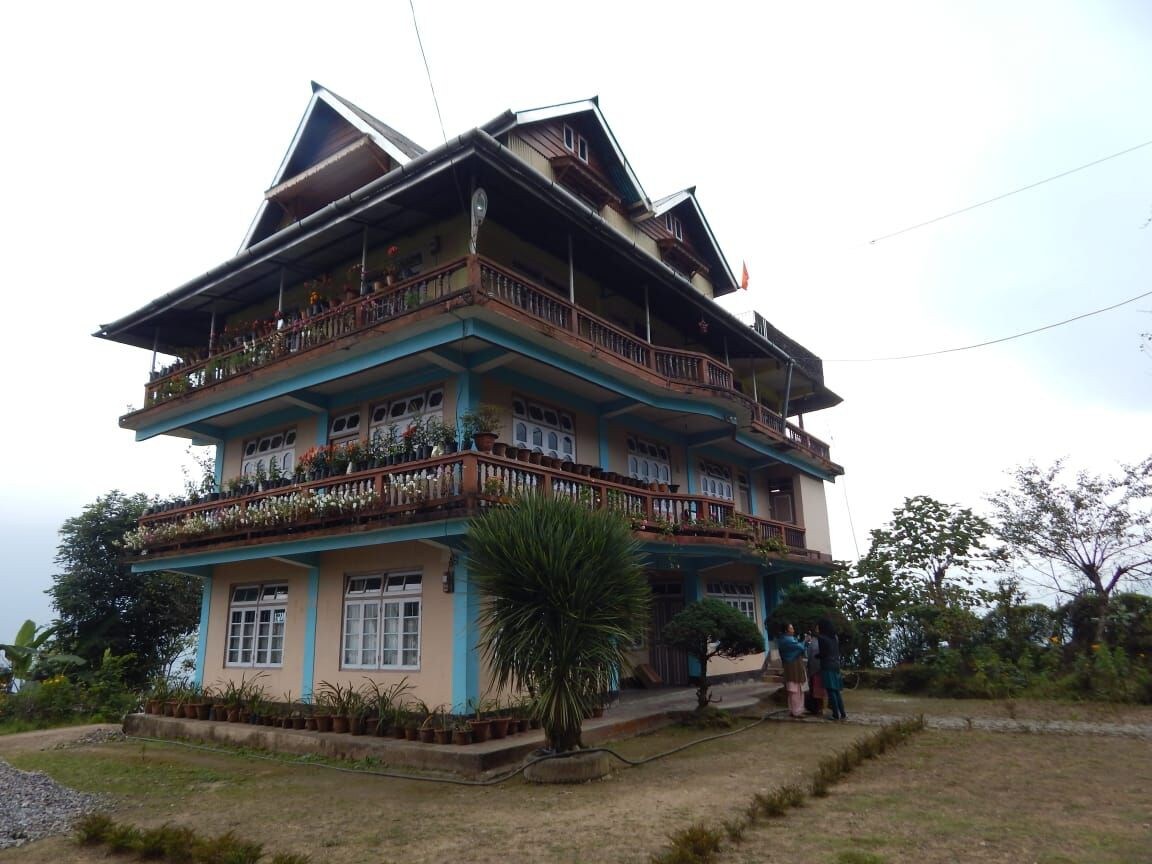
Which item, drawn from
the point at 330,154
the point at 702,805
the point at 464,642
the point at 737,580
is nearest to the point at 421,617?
the point at 464,642

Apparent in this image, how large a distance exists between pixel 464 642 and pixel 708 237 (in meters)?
16.0

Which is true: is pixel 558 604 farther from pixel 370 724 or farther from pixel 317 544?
pixel 317 544

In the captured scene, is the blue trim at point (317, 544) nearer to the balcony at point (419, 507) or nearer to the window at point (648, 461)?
the balcony at point (419, 507)

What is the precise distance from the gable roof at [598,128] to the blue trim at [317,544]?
872cm

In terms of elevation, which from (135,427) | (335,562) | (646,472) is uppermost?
(135,427)

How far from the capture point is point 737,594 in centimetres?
2127

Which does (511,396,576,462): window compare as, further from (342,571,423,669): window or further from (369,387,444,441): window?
(342,571,423,669): window

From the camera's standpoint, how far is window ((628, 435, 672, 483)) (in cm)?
1845

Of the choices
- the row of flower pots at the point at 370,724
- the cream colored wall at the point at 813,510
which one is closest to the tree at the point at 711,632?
the row of flower pots at the point at 370,724

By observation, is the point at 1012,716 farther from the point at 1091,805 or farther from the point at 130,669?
the point at 130,669

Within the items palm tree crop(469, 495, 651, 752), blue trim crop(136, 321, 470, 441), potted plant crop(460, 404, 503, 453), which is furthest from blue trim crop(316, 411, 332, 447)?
palm tree crop(469, 495, 651, 752)

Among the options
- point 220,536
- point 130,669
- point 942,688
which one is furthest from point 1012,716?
point 130,669

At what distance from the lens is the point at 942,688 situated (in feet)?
58.7

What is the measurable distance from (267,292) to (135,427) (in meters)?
4.95
